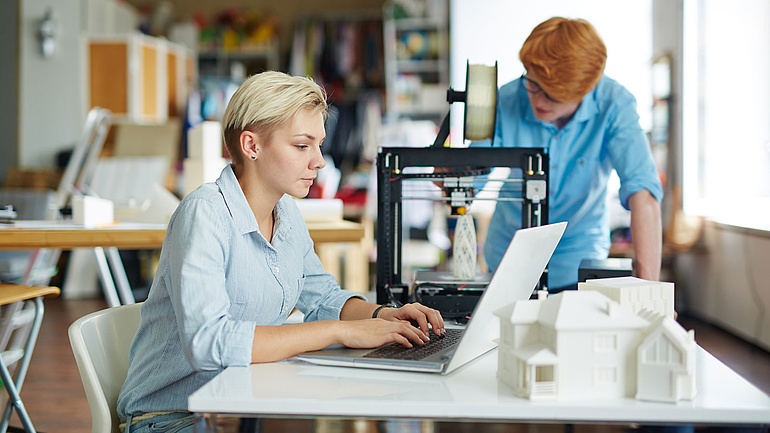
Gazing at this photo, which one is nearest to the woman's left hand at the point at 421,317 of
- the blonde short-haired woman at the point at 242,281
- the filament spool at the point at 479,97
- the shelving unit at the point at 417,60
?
the blonde short-haired woman at the point at 242,281

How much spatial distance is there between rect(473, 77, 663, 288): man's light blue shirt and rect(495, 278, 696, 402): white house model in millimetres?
1008

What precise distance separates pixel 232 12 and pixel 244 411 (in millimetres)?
6723

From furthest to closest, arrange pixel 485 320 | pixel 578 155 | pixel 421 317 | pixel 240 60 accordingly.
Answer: pixel 240 60, pixel 578 155, pixel 421 317, pixel 485 320

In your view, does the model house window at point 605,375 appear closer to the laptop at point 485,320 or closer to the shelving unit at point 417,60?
the laptop at point 485,320

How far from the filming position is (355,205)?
5773 millimetres

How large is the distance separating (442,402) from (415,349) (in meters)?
0.27

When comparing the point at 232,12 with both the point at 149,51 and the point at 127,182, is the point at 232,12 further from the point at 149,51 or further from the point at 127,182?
the point at 127,182

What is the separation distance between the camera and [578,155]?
1.93 metres

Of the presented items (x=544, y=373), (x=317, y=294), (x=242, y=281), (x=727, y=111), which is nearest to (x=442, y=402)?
(x=544, y=373)

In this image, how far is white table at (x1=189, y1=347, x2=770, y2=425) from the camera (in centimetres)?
84

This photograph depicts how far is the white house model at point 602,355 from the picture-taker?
85 cm

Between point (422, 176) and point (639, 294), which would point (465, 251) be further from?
point (639, 294)

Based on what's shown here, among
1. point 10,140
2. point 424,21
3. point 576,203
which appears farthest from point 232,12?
point 576,203

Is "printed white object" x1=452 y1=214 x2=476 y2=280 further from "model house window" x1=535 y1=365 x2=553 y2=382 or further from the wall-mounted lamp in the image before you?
the wall-mounted lamp
